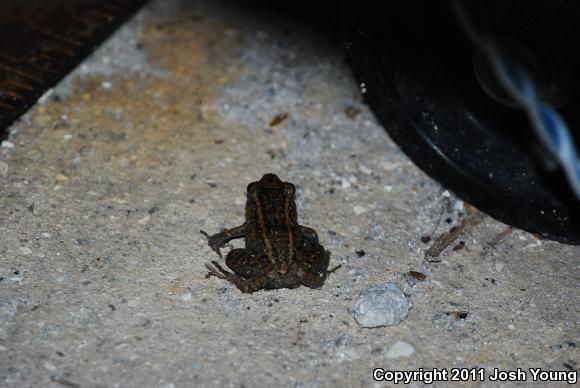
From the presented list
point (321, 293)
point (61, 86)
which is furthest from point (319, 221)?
point (61, 86)

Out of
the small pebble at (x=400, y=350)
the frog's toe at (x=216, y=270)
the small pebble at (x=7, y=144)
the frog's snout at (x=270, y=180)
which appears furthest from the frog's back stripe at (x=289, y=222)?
the small pebble at (x=7, y=144)

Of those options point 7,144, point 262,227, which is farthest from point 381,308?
point 7,144

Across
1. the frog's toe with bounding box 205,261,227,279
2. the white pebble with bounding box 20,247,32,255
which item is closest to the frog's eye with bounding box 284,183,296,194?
the frog's toe with bounding box 205,261,227,279

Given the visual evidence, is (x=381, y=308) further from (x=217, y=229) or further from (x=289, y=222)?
(x=217, y=229)

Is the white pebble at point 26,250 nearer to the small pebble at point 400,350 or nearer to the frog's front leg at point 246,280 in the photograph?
the frog's front leg at point 246,280

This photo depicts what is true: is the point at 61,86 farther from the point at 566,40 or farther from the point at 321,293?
the point at 566,40
